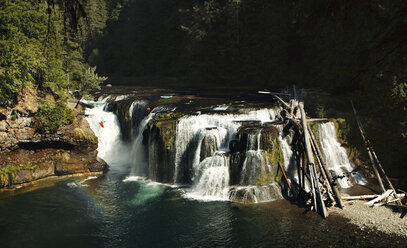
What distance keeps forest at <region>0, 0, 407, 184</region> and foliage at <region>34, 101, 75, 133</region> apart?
165 centimetres

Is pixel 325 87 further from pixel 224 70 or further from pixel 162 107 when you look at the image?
pixel 224 70

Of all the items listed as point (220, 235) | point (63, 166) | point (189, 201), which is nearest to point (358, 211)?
point (220, 235)

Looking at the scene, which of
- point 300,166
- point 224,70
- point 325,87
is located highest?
point 224,70

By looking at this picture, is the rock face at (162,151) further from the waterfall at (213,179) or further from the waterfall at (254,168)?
the waterfall at (254,168)

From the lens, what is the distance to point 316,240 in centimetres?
1274

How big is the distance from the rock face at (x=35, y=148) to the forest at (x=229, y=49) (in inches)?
51.5

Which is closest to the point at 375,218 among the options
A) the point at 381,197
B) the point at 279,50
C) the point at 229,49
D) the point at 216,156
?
the point at 381,197

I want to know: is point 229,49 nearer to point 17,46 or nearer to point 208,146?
point 208,146

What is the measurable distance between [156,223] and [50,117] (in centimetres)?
1143

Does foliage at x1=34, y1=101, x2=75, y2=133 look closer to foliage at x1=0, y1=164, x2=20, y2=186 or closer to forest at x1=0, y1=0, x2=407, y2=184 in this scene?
forest at x1=0, y1=0, x2=407, y2=184

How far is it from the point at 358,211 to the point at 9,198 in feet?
63.1

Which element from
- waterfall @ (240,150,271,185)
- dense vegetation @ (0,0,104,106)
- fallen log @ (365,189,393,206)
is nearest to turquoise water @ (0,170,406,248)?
waterfall @ (240,150,271,185)

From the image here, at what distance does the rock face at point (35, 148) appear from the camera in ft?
62.8

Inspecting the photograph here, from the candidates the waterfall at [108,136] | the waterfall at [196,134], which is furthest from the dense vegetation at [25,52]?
the waterfall at [196,134]
